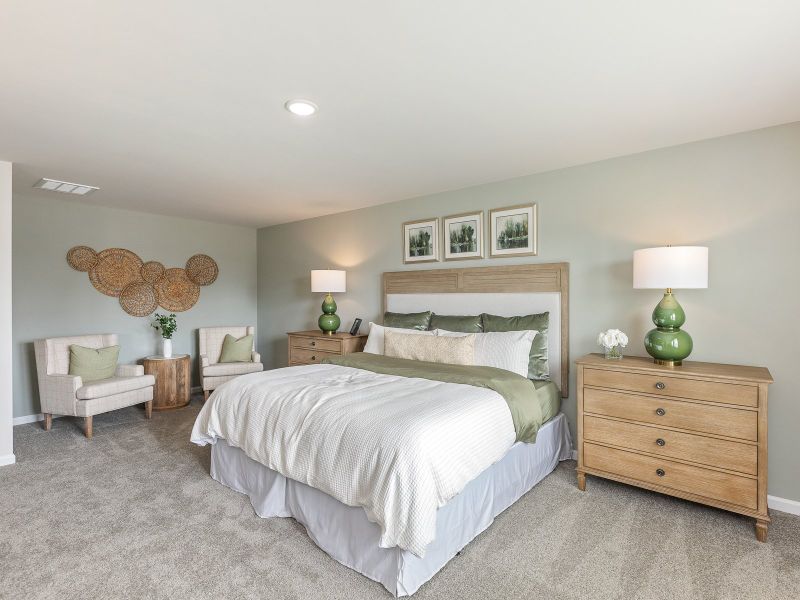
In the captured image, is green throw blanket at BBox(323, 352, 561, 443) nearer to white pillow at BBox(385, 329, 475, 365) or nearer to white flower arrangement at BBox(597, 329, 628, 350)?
white pillow at BBox(385, 329, 475, 365)

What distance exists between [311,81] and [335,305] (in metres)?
3.21

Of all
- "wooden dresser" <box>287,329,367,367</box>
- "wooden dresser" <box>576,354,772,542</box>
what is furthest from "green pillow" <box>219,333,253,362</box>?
"wooden dresser" <box>576,354,772,542</box>

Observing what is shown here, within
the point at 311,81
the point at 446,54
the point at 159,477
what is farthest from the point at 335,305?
the point at 446,54

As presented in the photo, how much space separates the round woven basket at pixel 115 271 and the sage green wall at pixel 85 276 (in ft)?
0.23

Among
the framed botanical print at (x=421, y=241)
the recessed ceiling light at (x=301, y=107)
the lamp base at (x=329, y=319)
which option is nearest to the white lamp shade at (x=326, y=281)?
the lamp base at (x=329, y=319)

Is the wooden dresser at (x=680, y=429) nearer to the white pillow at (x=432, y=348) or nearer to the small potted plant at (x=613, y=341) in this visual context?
the small potted plant at (x=613, y=341)

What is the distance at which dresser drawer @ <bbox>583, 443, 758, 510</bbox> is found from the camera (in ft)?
7.48

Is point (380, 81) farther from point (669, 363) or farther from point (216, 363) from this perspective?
point (216, 363)

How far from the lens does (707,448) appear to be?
2377 millimetres

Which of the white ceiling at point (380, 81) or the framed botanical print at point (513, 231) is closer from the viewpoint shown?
the white ceiling at point (380, 81)

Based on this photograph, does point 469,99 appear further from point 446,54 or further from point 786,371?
point 786,371

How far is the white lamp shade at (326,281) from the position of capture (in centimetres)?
472

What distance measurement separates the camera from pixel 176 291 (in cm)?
539

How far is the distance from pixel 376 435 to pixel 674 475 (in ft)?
6.13
